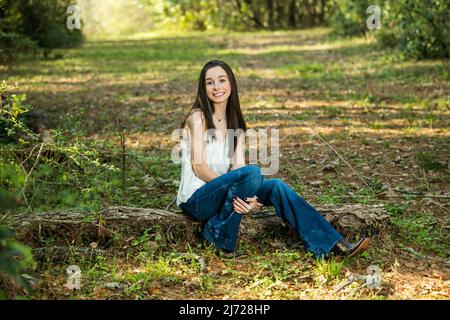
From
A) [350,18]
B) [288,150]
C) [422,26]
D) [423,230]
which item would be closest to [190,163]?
[423,230]

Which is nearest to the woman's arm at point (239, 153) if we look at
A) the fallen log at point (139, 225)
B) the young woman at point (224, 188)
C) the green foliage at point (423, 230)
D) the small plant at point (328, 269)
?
the young woman at point (224, 188)

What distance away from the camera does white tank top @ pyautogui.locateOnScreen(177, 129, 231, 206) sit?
4426 mm

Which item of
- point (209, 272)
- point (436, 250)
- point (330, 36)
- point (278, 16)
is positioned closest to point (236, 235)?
point (209, 272)

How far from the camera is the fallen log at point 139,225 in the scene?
4.11 metres

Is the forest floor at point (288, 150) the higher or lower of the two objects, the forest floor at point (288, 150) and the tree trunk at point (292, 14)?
the lower

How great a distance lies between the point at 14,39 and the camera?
35.9 feet

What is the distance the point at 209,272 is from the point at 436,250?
1611mm

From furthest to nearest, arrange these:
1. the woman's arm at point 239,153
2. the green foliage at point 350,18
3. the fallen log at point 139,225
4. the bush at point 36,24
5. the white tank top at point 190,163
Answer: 1. the green foliage at point 350,18
2. the bush at point 36,24
3. the woman's arm at point 239,153
4. the white tank top at point 190,163
5. the fallen log at point 139,225

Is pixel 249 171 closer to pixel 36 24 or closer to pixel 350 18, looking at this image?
pixel 36 24

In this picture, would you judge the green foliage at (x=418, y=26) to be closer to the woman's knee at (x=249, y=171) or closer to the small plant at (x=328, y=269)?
the woman's knee at (x=249, y=171)

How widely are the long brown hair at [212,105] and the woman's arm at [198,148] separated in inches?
1.9

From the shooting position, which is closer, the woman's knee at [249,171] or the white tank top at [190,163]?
the woman's knee at [249,171]

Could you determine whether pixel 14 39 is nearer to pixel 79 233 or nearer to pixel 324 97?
pixel 324 97

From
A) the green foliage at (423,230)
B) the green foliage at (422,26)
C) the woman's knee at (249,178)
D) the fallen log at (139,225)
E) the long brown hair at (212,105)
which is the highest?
the green foliage at (422,26)
